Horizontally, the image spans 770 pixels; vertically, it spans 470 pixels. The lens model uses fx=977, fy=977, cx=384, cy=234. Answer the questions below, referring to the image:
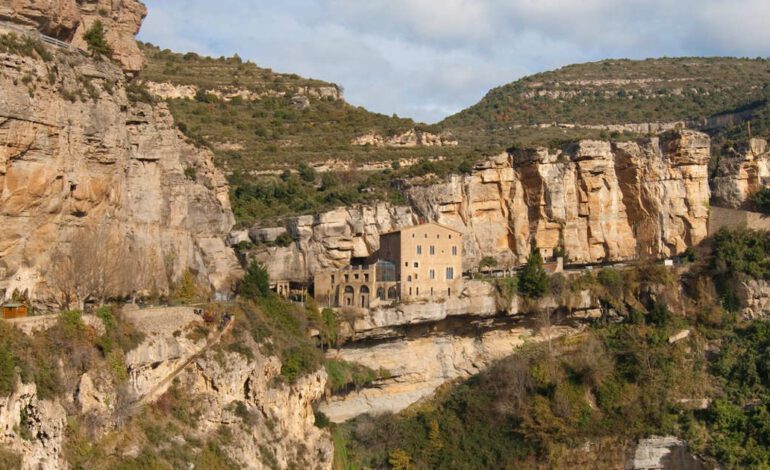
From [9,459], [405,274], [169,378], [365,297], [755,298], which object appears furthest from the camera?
[755,298]

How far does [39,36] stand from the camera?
3366 centimetres

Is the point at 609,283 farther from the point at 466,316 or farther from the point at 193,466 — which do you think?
the point at 193,466

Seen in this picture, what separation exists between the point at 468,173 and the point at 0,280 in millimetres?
27936

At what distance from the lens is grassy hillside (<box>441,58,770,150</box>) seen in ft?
274

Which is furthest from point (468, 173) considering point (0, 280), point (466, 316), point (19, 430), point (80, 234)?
point (19, 430)

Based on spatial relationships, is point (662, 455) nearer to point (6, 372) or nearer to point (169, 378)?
point (169, 378)

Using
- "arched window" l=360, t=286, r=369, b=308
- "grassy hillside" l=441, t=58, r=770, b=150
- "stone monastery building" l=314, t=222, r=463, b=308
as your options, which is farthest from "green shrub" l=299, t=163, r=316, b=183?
"grassy hillside" l=441, t=58, r=770, b=150

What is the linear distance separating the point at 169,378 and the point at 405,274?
15725 millimetres

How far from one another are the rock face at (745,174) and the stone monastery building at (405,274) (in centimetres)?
1680

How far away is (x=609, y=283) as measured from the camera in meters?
50.9

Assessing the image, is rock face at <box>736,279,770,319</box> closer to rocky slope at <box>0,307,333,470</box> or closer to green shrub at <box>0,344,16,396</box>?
rocky slope at <box>0,307,333,470</box>

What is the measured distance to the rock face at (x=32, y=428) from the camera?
25391 millimetres

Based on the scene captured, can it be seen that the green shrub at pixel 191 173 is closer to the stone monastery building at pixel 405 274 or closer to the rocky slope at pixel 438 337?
the stone monastery building at pixel 405 274

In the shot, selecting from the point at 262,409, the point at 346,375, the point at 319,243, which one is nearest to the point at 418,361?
the point at 346,375
